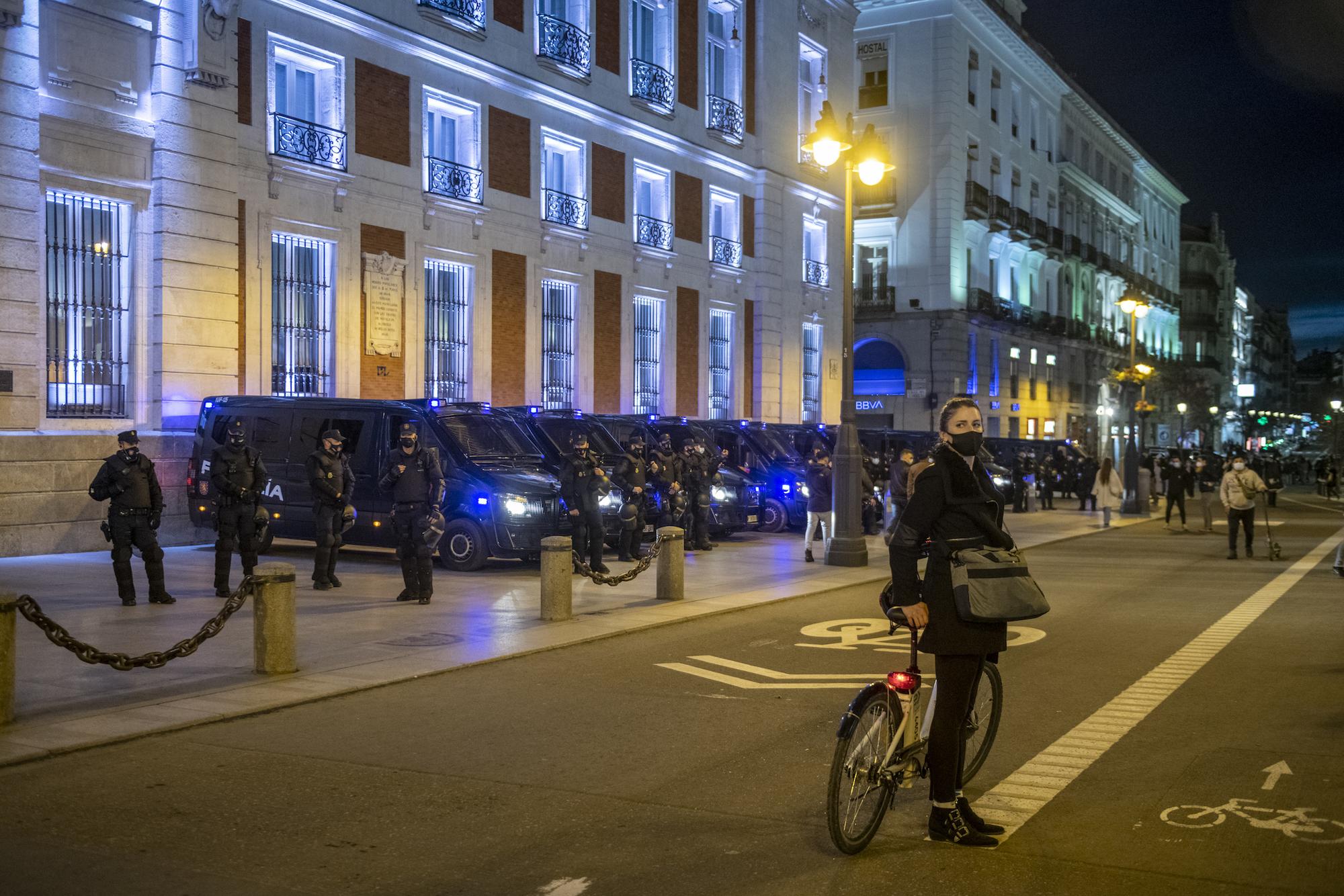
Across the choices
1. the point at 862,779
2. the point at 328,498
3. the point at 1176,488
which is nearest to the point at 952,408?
the point at 862,779

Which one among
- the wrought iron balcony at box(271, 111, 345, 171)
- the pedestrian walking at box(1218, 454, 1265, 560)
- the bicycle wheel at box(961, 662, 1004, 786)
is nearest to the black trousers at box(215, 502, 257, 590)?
the bicycle wheel at box(961, 662, 1004, 786)

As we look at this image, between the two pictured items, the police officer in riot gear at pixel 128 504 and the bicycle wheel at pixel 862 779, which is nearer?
the bicycle wheel at pixel 862 779

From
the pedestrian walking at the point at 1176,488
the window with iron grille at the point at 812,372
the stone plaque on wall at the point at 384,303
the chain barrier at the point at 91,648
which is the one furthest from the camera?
the window with iron grille at the point at 812,372

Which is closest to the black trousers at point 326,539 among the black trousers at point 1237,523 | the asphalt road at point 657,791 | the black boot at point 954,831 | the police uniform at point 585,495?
the police uniform at point 585,495

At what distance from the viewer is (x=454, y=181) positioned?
26.3 m

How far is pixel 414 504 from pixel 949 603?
9.24 m

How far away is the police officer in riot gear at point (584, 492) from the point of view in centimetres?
1692

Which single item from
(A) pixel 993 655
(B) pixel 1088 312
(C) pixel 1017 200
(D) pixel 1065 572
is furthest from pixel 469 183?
(B) pixel 1088 312

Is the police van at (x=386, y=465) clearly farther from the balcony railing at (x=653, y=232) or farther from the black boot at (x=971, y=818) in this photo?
the balcony railing at (x=653, y=232)

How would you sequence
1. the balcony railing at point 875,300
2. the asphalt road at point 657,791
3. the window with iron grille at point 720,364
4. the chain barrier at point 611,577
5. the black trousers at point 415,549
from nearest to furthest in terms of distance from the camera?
the asphalt road at point 657,791 < the chain barrier at point 611,577 < the black trousers at point 415,549 < the window with iron grille at point 720,364 < the balcony railing at point 875,300

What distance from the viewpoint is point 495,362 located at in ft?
90.3

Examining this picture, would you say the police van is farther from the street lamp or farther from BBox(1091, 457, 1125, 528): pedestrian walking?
BBox(1091, 457, 1125, 528): pedestrian walking

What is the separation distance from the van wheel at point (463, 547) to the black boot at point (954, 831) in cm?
1197

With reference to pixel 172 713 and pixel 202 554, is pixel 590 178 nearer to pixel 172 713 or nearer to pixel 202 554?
pixel 202 554
